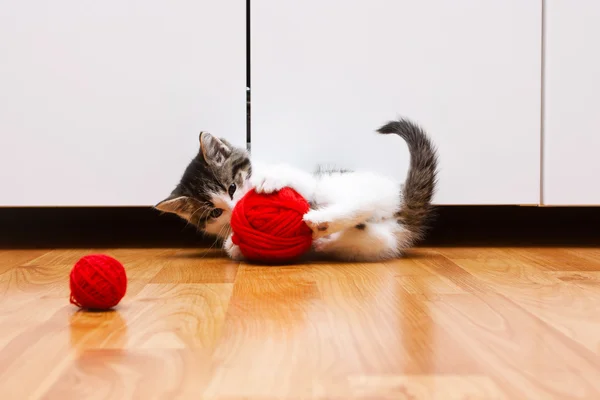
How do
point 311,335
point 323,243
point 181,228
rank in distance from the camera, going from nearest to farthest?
point 311,335, point 323,243, point 181,228

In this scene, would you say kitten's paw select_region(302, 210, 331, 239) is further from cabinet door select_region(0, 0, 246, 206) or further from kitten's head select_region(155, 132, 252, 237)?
cabinet door select_region(0, 0, 246, 206)

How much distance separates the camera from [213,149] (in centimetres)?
159

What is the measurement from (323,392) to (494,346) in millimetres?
274

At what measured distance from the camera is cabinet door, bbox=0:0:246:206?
5.44ft

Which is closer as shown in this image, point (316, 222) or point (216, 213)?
point (316, 222)

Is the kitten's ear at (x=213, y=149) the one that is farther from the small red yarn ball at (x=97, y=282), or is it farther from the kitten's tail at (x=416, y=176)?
the small red yarn ball at (x=97, y=282)

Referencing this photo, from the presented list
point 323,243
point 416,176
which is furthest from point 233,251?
point 416,176

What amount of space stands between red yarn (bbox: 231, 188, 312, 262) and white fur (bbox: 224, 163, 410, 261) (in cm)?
2

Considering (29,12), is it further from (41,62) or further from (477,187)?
(477,187)

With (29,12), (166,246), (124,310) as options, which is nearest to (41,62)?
(29,12)

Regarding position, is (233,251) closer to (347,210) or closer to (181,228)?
(347,210)

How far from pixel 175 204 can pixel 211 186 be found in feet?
Answer: 0.36

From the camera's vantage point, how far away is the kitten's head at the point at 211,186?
5.05 ft

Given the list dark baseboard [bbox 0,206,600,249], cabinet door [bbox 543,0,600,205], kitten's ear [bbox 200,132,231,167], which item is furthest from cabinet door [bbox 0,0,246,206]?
cabinet door [bbox 543,0,600,205]
